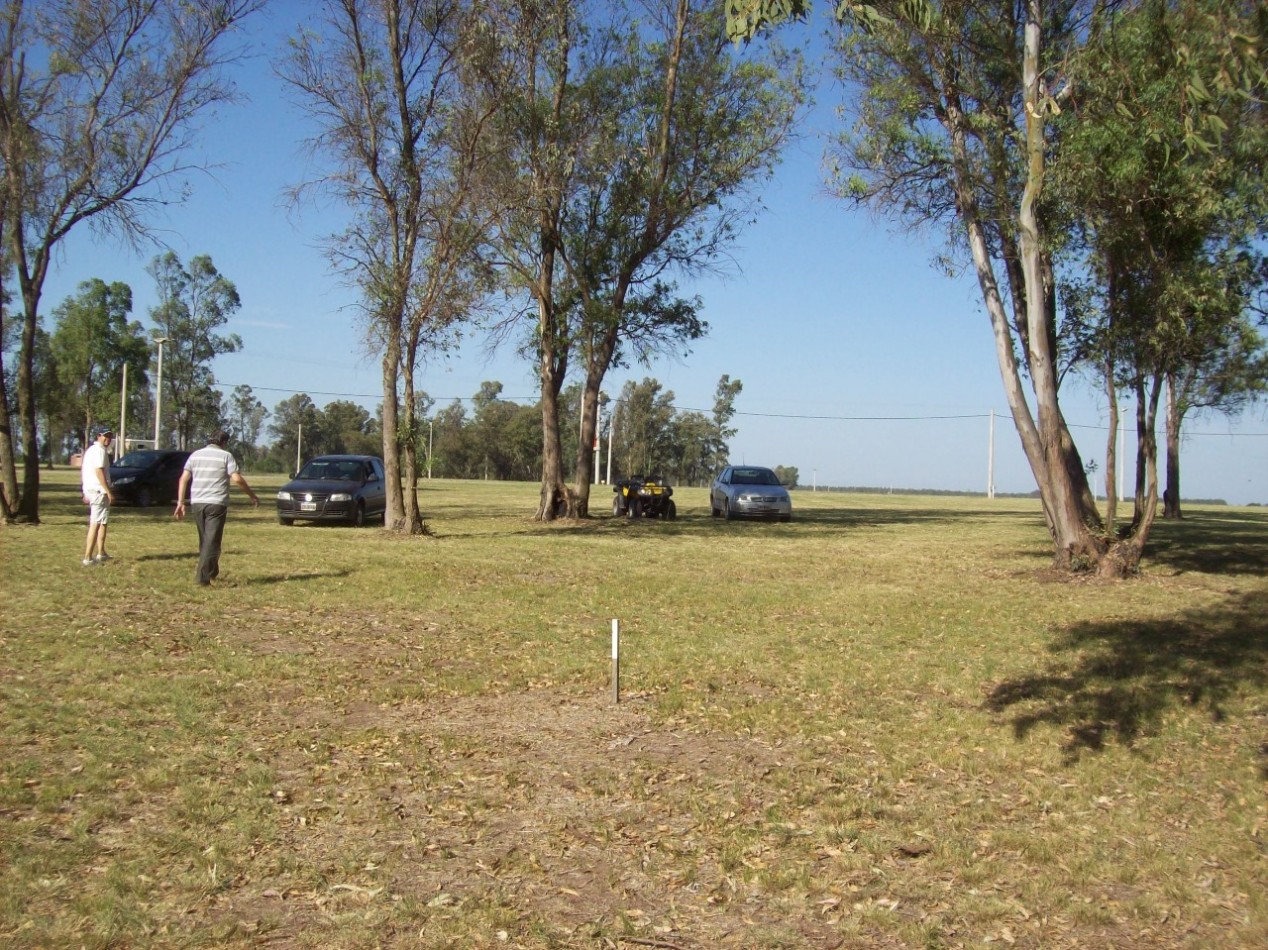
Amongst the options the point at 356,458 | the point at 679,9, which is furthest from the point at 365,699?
the point at 679,9

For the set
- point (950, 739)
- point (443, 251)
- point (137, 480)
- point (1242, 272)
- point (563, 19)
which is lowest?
point (950, 739)

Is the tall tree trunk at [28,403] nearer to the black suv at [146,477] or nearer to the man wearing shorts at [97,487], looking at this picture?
the man wearing shorts at [97,487]

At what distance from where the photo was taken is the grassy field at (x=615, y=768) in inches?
174

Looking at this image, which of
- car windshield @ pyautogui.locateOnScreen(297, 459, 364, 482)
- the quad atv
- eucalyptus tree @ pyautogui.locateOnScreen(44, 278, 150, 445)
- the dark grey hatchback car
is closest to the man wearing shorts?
the dark grey hatchback car

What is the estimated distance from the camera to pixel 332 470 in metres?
25.3

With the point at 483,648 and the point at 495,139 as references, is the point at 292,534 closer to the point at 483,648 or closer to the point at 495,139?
the point at 495,139

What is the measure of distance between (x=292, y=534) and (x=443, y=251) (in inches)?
252

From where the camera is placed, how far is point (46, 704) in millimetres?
7082

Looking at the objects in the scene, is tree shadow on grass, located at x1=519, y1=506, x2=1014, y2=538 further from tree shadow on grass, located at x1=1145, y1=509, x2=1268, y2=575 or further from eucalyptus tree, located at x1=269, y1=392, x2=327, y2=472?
eucalyptus tree, located at x1=269, y1=392, x2=327, y2=472

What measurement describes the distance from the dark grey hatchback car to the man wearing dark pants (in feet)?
32.0

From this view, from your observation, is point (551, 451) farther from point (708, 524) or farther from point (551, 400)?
point (708, 524)

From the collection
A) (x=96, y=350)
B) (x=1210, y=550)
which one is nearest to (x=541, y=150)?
(x=1210, y=550)

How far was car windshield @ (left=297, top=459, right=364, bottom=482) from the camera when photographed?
81.7 feet

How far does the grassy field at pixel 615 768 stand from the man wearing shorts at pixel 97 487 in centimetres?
56
